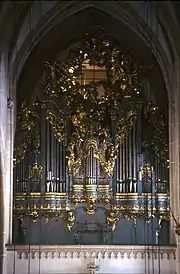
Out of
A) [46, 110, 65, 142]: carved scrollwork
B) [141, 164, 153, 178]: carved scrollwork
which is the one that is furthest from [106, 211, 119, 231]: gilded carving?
[46, 110, 65, 142]: carved scrollwork

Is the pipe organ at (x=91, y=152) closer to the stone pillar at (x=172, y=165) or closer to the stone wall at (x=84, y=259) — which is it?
the stone pillar at (x=172, y=165)

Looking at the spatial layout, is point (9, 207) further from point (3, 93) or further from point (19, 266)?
point (3, 93)

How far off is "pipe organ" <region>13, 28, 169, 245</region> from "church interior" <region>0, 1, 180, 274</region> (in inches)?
1.1

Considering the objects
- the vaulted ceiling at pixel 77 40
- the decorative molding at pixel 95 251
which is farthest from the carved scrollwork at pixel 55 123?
the decorative molding at pixel 95 251

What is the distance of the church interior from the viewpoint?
62.4 ft

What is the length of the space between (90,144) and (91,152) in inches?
9.0

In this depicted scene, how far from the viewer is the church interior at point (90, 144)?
1902 centimetres

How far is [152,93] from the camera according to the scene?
838 inches

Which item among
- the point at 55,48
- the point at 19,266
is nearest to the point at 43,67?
the point at 55,48

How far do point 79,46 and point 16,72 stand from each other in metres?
2.19

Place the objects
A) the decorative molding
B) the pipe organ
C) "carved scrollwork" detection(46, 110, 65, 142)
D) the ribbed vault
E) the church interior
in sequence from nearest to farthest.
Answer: the decorative molding
the church interior
the pipe organ
"carved scrollwork" detection(46, 110, 65, 142)
the ribbed vault

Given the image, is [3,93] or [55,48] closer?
[3,93]

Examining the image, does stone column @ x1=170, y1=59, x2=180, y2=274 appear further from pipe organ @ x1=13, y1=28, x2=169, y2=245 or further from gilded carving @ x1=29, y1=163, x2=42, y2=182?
gilded carving @ x1=29, y1=163, x2=42, y2=182

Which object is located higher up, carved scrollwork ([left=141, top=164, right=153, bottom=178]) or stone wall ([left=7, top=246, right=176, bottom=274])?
carved scrollwork ([left=141, top=164, right=153, bottom=178])
